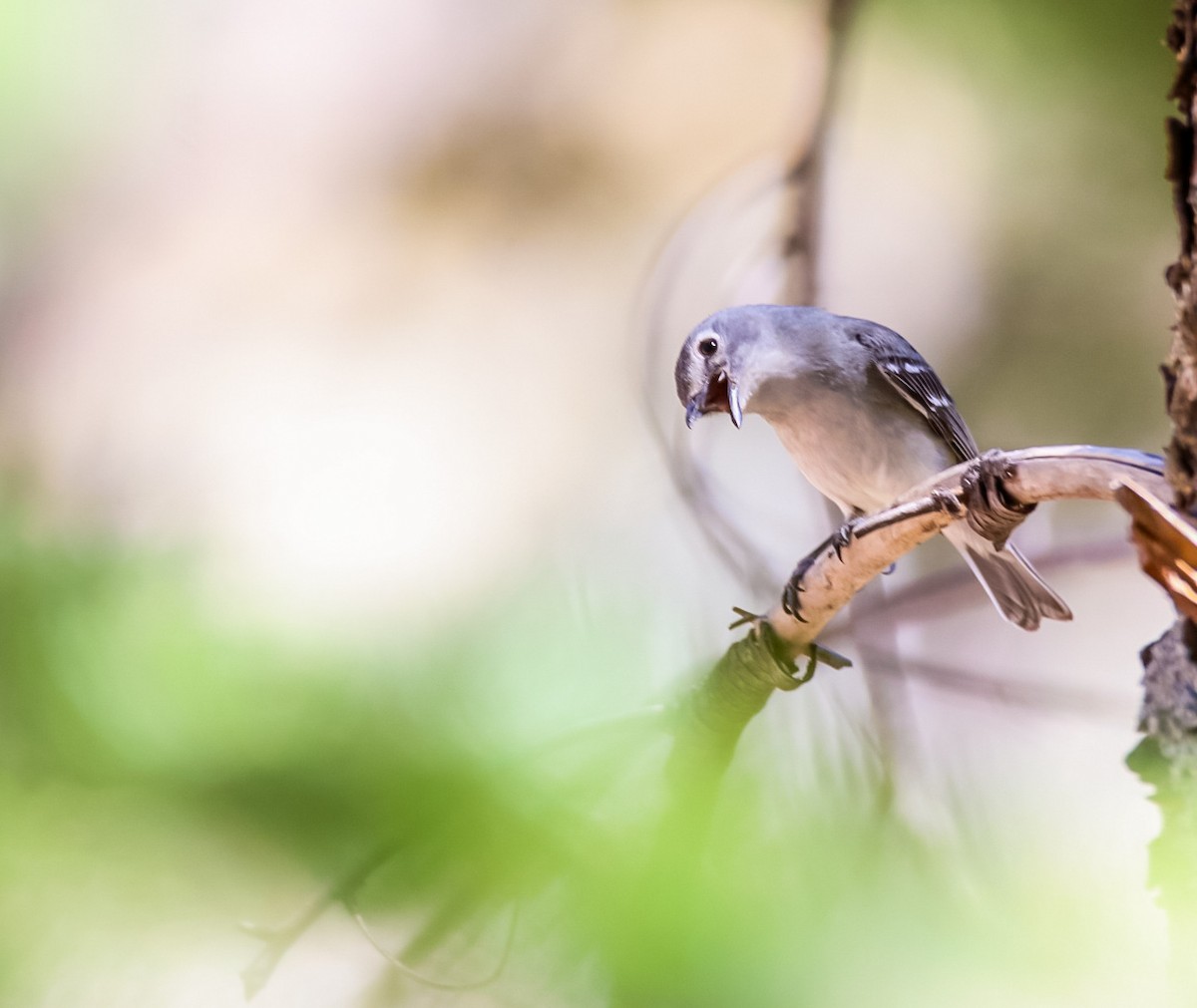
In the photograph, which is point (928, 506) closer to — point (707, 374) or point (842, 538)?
point (842, 538)

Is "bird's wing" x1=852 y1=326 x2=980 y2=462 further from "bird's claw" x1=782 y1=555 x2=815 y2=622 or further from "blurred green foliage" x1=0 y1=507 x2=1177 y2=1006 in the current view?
"blurred green foliage" x1=0 y1=507 x2=1177 y2=1006

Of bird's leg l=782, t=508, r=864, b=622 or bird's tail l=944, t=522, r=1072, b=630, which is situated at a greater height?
bird's tail l=944, t=522, r=1072, b=630

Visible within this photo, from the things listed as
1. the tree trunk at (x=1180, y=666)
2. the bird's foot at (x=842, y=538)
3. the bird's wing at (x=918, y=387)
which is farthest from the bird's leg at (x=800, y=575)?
the tree trunk at (x=1180, y=666)

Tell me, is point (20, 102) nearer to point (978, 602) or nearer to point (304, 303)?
point (304, 303)

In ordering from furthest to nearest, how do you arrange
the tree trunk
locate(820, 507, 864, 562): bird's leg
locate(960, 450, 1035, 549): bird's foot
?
locate(820, 507, 864, 562): bird's leg, locate(960, 450, 1035, 549): bird's foot, the tree trunk

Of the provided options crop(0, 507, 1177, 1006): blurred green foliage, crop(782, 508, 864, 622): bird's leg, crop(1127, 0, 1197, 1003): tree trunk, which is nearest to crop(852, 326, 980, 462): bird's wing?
crop(782, 508, 864, 622): bird's leg

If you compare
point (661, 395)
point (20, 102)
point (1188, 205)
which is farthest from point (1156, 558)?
point (20, 102)

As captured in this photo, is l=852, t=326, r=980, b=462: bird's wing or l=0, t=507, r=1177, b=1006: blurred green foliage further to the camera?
l=852, t=326, r=980, b=462: bird's wing
